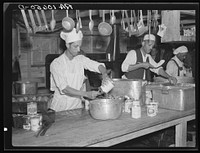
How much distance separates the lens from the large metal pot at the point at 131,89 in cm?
210

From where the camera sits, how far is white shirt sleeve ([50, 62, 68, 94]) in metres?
1.99

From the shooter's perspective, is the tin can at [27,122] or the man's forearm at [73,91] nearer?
the tin can at [27,122]

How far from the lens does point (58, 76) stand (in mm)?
2016

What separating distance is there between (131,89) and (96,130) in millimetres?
685

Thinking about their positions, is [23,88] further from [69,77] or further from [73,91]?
[73,91]

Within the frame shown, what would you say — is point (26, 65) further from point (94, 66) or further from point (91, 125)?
point (91, 125)

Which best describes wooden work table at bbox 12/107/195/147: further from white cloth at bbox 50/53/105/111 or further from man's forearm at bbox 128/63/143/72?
man's forearm at bbox 128/63/143/72

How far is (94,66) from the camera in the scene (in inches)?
90.1

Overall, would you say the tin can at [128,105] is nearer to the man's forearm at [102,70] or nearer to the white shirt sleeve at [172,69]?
the man's forearm at [102,70]

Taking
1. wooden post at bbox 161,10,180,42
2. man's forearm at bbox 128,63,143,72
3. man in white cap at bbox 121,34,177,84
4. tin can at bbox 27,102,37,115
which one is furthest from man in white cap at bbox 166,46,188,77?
tin can at bbox 27,102,37,115

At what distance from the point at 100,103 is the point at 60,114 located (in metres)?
0.40

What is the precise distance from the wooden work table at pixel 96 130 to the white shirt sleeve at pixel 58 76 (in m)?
0.22

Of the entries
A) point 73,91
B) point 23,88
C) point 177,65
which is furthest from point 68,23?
point 177,65

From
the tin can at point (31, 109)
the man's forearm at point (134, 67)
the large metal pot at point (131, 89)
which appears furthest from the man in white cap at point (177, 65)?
the tin can at point (31, 109)
